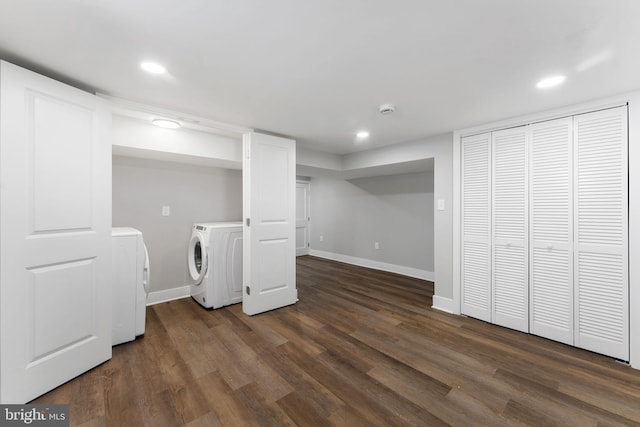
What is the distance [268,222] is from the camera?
3.15 m

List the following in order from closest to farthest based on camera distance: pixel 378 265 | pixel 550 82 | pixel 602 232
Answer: pixel 550 82 → pixel 602 232 → pixel 378 265

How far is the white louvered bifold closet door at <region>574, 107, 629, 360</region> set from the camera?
6.97ft

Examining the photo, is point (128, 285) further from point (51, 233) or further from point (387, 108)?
point (387, 108)

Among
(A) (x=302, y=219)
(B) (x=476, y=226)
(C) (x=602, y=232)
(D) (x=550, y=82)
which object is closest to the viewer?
(D) (x=550, y=82)

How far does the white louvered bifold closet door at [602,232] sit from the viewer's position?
212 cm

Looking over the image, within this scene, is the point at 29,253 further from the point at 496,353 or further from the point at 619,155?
the point at 619,155

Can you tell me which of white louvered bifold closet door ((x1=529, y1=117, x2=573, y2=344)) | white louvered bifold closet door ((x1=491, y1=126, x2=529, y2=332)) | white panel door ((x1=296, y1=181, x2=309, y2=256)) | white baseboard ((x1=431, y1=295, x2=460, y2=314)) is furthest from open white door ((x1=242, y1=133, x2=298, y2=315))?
white panel door ((x1=296, y1=181, x2=309, y2=256))

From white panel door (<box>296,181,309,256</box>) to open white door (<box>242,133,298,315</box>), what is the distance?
129 inches

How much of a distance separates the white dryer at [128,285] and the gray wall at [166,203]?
918 millimetres

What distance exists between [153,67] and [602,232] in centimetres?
376

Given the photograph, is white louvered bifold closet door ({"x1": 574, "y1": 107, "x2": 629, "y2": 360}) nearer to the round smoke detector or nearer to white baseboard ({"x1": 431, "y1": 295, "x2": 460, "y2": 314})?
white baseboard ({"x1": 431, "y1": 295, "x2": 460, "y2": 314})

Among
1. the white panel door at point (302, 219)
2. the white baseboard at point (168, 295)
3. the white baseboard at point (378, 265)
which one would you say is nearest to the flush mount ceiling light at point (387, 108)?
the white baseboard at point (378, 265)

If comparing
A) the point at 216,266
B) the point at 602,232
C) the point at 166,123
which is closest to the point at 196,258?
the point at 216,266

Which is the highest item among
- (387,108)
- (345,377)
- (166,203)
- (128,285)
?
(387,108)
